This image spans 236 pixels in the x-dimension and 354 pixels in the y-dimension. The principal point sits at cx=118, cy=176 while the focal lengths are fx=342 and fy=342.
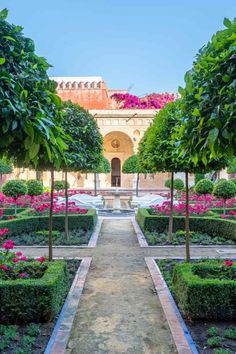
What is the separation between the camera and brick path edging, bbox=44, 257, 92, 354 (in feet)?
10.4

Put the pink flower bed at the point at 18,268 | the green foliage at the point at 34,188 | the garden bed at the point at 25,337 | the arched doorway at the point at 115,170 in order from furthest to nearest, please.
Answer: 1. the arched doorway at the point at 115,170
2. the green foliage at the point at 34,188
3. the pink flower bed at the point at 18,268
4. the garden bed at the point at 25,337

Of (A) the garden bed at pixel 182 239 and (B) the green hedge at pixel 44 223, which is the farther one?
(B) the green hedge at pixel 44 223

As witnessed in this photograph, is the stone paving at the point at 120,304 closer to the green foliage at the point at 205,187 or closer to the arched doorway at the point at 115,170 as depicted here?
the green foliage at the point at 205,187

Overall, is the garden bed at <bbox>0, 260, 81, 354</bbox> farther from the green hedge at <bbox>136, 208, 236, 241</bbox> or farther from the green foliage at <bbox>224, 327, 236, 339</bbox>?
the green hedge at <bbox>136, 208, 236, 241</bbox>

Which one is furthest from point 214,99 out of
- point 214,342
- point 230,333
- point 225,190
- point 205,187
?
point 205,187

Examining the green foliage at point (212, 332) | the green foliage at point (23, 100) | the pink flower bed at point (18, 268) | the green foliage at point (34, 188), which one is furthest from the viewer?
the green foliage at point (34, 188)

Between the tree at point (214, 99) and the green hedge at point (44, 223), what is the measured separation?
7.21 metres

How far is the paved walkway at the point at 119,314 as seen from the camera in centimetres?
335

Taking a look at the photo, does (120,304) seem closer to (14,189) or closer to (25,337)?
(25,337)

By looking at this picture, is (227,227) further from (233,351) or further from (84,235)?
(233,351)

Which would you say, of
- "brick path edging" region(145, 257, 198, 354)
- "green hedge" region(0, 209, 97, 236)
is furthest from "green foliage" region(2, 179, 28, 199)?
"brick path edging" region(145, 257, 198, 354)

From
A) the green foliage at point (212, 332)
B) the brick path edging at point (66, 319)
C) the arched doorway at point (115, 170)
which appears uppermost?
the arched doorway at point (115, 170)

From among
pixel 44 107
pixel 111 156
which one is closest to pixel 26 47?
pixel 44 107

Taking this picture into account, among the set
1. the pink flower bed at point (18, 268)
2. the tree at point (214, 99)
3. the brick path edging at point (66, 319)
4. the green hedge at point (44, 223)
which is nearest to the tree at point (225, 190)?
the green hedge at point (44, 223)
